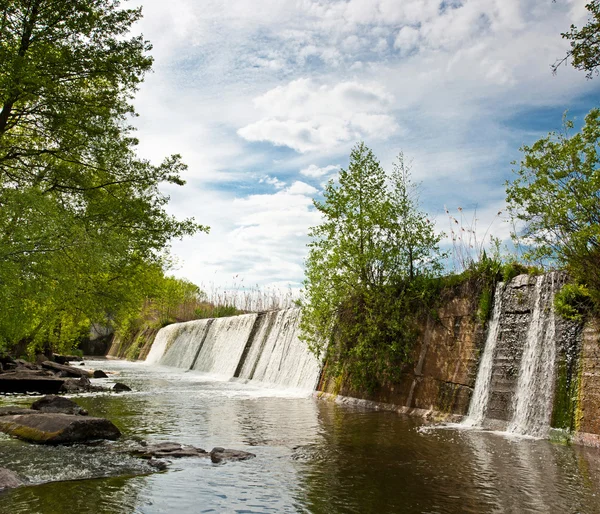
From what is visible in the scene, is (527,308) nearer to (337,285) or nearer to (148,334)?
(337,285)

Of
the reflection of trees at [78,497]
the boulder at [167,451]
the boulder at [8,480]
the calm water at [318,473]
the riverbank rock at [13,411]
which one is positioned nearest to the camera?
the reflection of trees at [78,497]

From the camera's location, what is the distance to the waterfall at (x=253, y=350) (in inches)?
683

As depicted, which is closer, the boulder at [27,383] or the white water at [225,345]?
the boulder at [27,383]

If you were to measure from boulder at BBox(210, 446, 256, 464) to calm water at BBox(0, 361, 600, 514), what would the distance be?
147mm

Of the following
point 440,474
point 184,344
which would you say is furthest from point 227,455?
point 184,344

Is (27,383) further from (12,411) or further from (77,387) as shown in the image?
(12,411)

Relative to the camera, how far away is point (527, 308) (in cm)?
973

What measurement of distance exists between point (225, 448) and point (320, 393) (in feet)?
25.7

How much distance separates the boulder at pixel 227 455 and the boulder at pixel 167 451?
0.19 m

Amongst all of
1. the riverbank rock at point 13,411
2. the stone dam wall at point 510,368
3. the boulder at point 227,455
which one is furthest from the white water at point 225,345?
the boulder at point 227,455

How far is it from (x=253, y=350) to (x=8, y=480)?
16.3m

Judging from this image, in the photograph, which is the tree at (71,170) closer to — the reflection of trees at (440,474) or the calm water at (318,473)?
the calm water at (318,473)

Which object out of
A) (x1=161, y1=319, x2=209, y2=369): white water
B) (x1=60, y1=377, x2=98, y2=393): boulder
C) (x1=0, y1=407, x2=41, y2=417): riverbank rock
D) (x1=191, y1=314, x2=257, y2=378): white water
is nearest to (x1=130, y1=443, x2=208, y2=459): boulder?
(x1=0, y1=407, x2=41, y2=417): riverbank rock

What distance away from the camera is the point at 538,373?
8.95 meters
